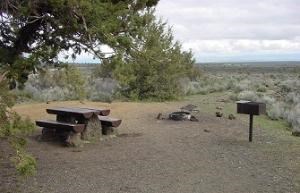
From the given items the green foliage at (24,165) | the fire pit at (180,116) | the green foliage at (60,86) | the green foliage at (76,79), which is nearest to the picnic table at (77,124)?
the green foliage at (76,79)

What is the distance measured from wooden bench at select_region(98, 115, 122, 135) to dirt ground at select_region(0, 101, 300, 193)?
0.31 metres

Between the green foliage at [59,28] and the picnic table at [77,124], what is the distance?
198 cm

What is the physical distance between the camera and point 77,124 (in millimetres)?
12445

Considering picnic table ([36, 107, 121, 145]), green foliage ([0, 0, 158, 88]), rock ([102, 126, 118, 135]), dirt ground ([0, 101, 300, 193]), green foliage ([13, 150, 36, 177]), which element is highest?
green foliage ([0, 0, 158, 88])

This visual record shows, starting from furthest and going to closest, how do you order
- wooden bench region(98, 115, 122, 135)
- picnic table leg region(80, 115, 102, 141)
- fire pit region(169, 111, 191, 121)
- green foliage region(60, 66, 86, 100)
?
1. fire pit region(169, 111, 191, 121)
2. green foliage region(60, 66, 86, 100)
3. wooden bench region(98, 115, 122, 135)
4. picnic table leg region(80, 115, 102, 141)

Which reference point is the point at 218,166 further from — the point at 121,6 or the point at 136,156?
the point at 121,6

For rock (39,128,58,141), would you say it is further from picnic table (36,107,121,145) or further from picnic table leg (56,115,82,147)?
picnic table leg (56,115,82,147)

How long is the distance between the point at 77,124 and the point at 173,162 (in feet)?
9.46

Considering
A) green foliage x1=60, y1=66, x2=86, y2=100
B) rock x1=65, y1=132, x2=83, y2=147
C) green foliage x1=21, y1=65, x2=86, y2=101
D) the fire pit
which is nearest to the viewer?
rock x1=65, y1=132, x2=83, y2=147

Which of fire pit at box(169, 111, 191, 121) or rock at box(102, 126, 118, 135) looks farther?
fire pit at box(169, 111, 191, 121)

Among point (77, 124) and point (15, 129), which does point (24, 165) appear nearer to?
point (15, 129)

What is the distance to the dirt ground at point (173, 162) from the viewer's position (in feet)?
28.3

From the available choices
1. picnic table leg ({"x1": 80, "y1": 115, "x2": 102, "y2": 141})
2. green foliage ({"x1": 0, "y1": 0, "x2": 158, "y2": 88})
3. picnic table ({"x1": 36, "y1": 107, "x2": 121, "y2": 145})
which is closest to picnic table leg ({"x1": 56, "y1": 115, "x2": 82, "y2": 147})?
picnic table ({"x1": 36, "y1": 107, "x2": 121, "y2": 145})

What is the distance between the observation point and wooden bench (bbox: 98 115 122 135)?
44.7 feet
